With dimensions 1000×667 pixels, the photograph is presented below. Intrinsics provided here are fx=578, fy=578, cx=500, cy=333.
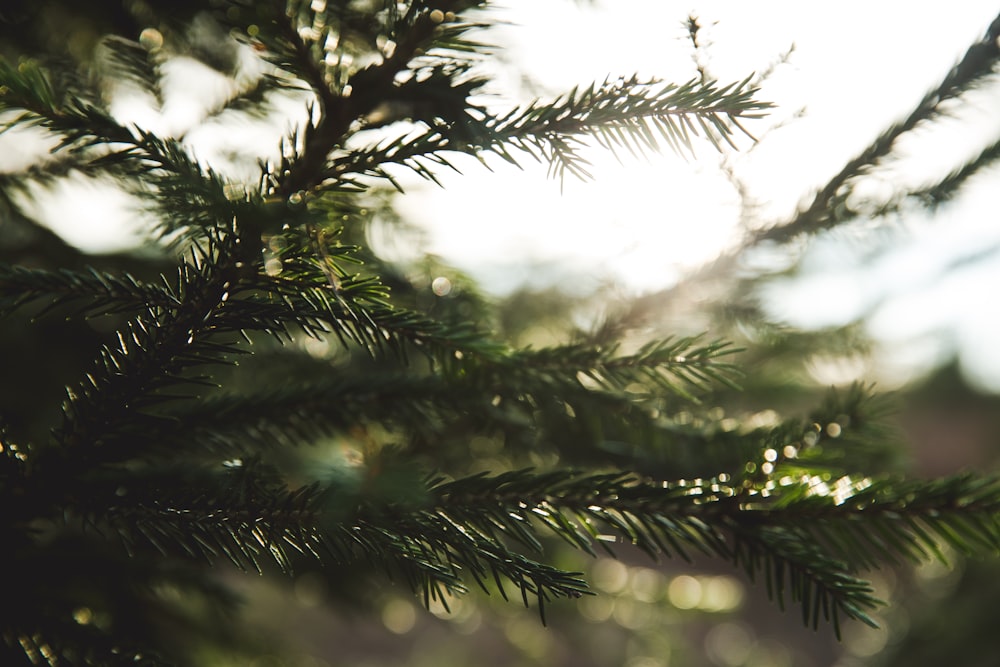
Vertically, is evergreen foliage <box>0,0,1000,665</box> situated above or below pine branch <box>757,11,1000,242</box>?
below

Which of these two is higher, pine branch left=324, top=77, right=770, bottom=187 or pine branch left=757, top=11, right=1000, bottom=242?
pine branch left=757, top=11, right=1000, bottom=242

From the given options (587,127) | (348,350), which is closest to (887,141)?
(587,127)

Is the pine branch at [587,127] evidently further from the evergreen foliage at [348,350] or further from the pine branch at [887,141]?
the pine branch at [887,141]

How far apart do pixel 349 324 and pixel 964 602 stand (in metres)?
2.05

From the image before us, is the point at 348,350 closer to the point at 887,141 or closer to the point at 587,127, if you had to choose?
the point at 587,127

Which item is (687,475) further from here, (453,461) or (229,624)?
(229,624)

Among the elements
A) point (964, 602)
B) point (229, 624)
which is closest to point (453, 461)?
point (229, 624)

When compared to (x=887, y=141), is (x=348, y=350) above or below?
below

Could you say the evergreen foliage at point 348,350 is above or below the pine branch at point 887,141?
below

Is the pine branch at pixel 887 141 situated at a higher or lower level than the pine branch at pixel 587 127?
higher

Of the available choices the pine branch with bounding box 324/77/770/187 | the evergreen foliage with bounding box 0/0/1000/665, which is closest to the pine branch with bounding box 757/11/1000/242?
the evergreen foliage with bounding box 0/0/1000/665

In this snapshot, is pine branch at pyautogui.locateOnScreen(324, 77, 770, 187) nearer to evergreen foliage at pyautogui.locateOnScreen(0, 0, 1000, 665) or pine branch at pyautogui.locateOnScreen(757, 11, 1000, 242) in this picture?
evergreen foliage at pyautogui.locateOnScreen(0, 0, 1000, 665)

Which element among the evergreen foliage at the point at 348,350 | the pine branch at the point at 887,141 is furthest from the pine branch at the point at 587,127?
the pine branch at the point at 887,141

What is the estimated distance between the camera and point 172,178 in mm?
337
